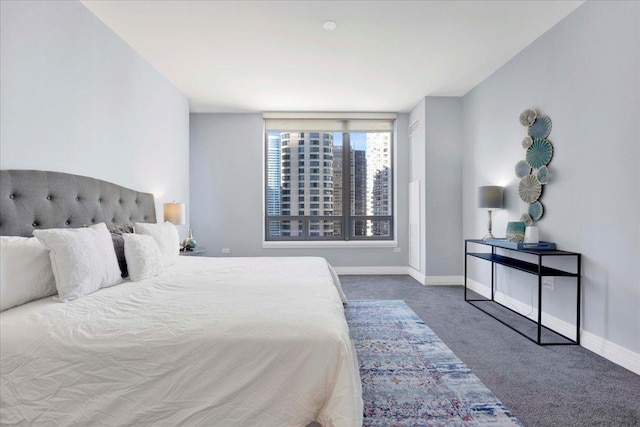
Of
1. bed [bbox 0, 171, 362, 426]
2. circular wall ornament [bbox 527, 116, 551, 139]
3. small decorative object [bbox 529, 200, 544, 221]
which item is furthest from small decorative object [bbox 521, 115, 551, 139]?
bed [bbox 0, 171, 362, 426]

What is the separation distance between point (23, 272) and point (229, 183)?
141 inches

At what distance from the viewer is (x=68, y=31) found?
7.55 ft

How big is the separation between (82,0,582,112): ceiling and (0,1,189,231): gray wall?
0.77 ft

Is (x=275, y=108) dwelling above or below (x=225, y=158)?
above

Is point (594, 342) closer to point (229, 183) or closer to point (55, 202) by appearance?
point (55, 202)

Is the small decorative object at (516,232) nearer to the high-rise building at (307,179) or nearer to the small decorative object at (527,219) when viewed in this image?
the small decorative object at (527,219)

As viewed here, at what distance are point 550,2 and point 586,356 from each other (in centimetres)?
277

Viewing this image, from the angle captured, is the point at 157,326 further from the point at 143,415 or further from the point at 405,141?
the point at 405,141

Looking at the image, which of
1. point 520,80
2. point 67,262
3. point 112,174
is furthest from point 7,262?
point 520,80

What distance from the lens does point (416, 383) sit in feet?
6.30

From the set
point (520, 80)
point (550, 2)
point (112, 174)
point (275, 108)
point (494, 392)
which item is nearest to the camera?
point (494, 392)

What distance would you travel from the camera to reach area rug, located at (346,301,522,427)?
5.27 feet

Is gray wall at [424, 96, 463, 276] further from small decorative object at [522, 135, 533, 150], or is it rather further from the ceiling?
small decorative object at [522, 135, 533, 150]

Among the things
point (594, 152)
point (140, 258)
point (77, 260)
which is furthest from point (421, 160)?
point (77, 260)
